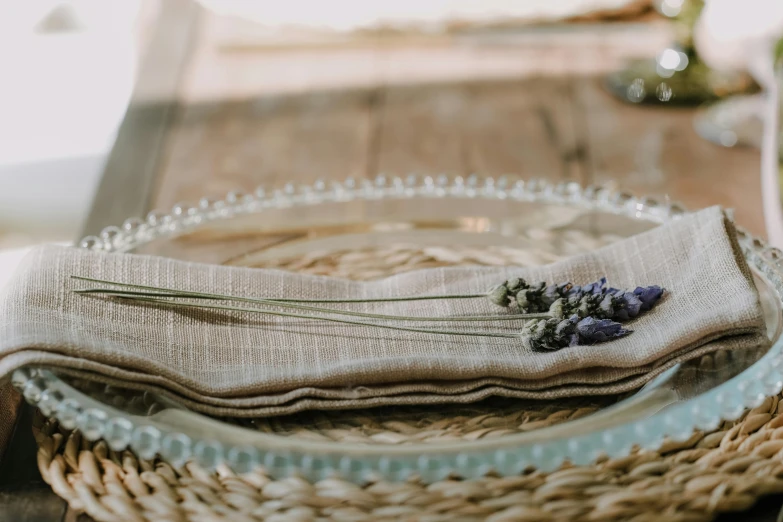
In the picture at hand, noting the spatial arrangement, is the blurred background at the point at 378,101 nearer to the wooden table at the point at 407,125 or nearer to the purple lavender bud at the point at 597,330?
the wooden table at the point at 407,125

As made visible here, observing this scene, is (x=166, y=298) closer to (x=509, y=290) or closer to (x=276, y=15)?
(x=509, y=290)

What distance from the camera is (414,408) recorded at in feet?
1.77

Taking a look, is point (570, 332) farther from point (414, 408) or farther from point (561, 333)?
point (414, 408)

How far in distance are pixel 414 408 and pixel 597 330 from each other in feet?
0.40

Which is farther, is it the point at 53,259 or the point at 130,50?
the point at 130,50

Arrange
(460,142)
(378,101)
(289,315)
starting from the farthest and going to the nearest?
(378,101)
(460,142)
(289,315)

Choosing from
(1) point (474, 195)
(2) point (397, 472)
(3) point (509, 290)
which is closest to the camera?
(2) point (397, 472)

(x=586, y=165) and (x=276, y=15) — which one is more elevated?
(x=276, y=15)

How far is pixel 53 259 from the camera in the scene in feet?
1.96

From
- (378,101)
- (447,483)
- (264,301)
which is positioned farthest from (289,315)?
(378,101)

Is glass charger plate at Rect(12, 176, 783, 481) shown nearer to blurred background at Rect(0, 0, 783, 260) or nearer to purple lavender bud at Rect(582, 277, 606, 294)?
purple lavender bud at Rect(582, 277, 606, 294)

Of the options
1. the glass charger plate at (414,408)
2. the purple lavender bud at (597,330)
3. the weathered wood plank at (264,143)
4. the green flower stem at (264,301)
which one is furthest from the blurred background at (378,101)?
the purple lavender bud at (597,330)

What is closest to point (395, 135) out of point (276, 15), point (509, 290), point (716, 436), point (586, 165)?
point (586, 165)

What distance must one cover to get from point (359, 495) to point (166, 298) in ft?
0.67
